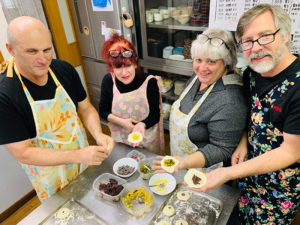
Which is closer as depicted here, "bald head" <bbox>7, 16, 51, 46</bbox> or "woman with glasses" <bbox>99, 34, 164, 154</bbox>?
"bald head" <bbox>7, 16, 51, 46</bbox>

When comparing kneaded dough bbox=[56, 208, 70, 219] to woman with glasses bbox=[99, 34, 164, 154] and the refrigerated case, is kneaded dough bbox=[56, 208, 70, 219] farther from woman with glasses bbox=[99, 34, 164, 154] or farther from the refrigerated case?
the refrigerated case

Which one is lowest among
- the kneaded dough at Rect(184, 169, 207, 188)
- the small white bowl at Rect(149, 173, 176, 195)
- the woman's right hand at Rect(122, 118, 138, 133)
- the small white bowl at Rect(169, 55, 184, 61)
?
the small white bowl at Rect(149, 173, 176, 195)

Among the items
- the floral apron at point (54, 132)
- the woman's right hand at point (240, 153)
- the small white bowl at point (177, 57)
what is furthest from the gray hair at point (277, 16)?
the small white bowl at point (177, 57)

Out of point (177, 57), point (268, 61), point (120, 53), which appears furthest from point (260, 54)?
point (177, 57)

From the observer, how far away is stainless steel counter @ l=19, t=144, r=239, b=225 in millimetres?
1160

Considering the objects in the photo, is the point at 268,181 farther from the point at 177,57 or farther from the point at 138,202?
the point at 177,57

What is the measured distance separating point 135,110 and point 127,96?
0.51 ft

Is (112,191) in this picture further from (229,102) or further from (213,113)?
(229,102)

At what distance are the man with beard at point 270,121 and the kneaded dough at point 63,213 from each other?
2.52 ft

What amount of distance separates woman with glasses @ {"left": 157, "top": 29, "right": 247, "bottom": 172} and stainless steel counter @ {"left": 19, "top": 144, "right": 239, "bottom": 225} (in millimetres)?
176

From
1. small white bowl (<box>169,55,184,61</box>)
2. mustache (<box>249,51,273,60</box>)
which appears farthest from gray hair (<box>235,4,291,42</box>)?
small white bowl (<box>169,55,184,61</box>)

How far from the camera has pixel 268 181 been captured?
4.17 ft

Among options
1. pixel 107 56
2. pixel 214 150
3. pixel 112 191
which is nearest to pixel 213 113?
pixel 214 150

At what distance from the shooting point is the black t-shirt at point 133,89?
6.20 feet
